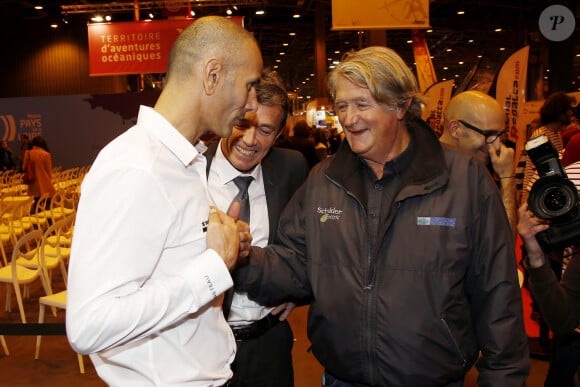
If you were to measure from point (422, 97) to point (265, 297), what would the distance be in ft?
2.82

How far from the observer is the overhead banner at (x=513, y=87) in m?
5.98

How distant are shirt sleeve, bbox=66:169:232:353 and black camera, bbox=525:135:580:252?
0.99 meters

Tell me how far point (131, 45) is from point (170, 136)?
10116mm

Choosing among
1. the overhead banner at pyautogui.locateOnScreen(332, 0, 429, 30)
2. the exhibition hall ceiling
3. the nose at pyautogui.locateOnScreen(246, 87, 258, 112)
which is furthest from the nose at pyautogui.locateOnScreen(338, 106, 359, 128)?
the exhibition hall ceiling

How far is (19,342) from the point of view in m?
A: 5.01

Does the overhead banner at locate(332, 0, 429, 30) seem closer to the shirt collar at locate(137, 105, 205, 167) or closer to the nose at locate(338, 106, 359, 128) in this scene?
the nose at locate(338, 106, 359, 128)

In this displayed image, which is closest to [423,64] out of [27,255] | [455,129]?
[27,255]

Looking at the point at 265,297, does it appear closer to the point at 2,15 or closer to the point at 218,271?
the point at 218,271

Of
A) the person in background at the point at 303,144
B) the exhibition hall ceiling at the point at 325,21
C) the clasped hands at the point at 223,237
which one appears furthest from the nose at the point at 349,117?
the exhibition hall ceiling at the point at 325,21

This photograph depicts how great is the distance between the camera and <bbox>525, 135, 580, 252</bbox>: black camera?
164cm

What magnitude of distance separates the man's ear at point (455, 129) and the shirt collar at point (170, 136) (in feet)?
5.77

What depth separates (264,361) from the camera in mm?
2156

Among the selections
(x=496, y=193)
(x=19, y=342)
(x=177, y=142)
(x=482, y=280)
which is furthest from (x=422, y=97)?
(x=19, y=342)

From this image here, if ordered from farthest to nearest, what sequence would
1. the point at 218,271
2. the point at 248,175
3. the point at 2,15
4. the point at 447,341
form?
the point at 2,15 → the point at 248,175 → the point at 447,341 → the point at 218,271
